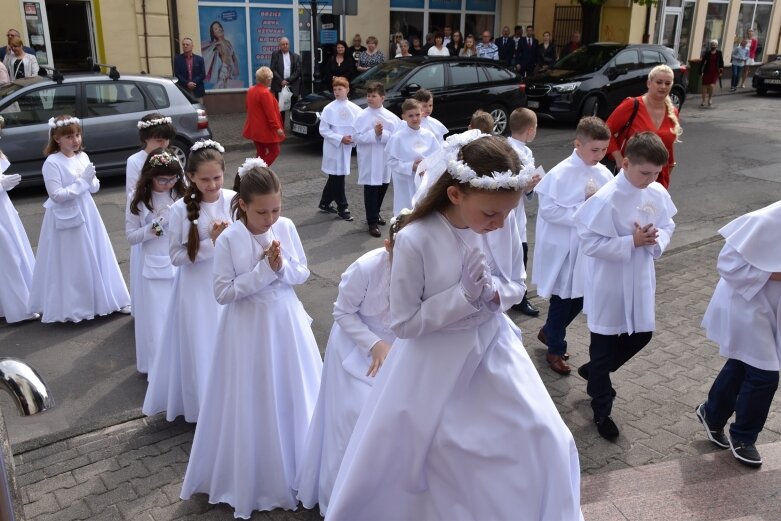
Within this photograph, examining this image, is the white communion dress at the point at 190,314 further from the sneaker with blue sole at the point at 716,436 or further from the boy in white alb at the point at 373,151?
the boy in white alb at the point at 373,151

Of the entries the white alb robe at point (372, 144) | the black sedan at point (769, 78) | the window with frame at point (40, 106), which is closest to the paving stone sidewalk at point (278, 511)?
the white alb robe at point (372, 144)

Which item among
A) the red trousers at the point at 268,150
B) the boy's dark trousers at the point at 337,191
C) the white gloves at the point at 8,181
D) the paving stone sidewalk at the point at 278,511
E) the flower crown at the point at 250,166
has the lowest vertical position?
the paving stone sidewalk at the point at 278,511

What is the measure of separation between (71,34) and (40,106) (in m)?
6.67

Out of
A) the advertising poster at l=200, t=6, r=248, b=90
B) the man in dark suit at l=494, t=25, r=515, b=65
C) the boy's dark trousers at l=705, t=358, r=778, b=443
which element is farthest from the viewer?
the man in dark suit at l=494, t=25, r=515, b=65

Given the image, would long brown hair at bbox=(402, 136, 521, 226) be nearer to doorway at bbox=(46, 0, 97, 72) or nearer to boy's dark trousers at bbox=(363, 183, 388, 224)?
boy's dark trousers at bbox=(363, 183, 388, 224)

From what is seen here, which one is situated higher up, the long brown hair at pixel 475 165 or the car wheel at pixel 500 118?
the long brown hair at pixel 475 165

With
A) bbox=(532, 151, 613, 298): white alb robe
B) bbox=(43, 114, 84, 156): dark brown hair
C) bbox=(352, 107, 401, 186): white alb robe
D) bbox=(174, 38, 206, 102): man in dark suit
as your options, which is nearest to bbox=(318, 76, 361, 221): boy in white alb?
bbox=(352, 107, 401, 186): white alb robe

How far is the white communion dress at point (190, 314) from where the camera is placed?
4395 millimetres

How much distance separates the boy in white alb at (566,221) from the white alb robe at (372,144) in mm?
3828

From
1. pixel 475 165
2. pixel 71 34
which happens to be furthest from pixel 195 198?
pixel 71 34

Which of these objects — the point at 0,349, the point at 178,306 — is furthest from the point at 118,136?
the point at 178,306

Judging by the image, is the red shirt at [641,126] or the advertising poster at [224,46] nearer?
the red shirt at [641,126]

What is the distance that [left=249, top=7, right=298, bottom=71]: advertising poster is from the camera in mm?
18344

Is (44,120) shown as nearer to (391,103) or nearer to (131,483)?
(391,103)
